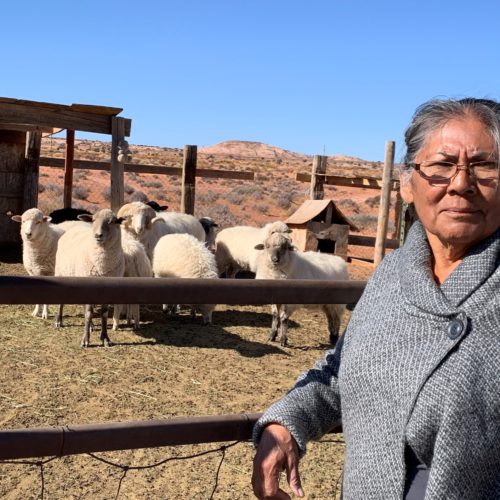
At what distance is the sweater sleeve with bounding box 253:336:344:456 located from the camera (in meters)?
2.08

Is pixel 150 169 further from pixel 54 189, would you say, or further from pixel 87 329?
pixel 54 189

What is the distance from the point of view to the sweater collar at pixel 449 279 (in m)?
1.77

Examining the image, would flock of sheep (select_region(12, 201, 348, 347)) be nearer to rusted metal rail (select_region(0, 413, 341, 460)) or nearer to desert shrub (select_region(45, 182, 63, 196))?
rusted metal rail (select_region(0, 413, 341, 460))

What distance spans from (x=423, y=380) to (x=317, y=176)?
11968 mm

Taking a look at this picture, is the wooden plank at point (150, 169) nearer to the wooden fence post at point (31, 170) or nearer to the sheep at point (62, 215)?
the wooden fence post at point (31, 170)

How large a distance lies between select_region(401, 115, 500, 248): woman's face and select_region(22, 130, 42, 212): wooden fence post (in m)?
14.3

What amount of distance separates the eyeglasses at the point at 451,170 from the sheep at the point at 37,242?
892cm

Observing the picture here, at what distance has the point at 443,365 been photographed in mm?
1695

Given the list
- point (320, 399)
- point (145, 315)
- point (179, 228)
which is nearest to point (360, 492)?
point (320, 399)

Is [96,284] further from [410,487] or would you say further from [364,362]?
[410,487]

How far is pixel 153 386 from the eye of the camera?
6.77 metres

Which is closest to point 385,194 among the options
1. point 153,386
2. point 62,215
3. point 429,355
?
point 62,215

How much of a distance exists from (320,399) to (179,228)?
10.8 metres

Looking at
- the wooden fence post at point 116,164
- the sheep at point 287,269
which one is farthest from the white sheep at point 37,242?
the sheep at point 287,269
